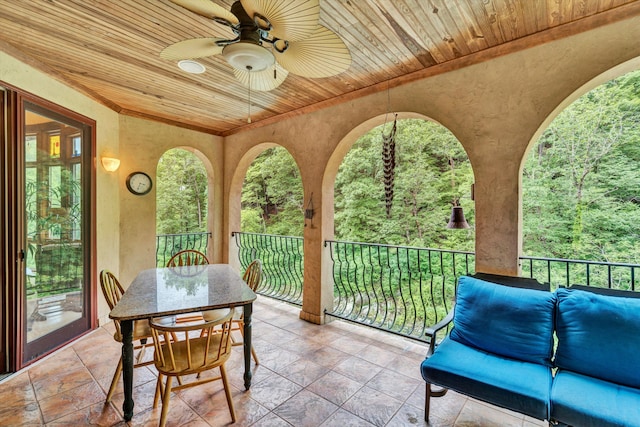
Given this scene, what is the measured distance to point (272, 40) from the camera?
164 centimetres

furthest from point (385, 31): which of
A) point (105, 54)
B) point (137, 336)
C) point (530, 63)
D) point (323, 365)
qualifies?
point (137, 336)

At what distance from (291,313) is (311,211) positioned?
1.43 metres

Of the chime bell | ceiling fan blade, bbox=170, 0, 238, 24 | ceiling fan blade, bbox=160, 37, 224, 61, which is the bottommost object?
the chime bell

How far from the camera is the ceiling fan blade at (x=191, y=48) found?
5.19 ft

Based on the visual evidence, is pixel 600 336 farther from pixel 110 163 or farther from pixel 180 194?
pixel 180 194

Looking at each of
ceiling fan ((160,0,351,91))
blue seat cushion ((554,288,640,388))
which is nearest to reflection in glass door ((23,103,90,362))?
ceiling fan ((160,0,351,91))

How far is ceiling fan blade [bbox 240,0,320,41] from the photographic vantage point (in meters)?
1.25

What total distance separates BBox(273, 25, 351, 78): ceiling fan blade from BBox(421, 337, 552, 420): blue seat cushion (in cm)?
192

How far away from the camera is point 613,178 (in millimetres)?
5445

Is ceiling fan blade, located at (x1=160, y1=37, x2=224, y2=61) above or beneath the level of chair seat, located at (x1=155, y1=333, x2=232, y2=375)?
above

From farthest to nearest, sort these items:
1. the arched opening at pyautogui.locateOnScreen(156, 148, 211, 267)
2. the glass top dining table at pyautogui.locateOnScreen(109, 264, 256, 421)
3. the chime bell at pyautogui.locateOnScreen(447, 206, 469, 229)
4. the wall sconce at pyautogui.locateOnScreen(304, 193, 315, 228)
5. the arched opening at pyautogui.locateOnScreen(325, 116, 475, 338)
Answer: the arched opening at pyautogui.locateOnScreen(156, 148, 211, 267)
the arched opening at pyautogui.locateOnScreen(325, 116, 475, 338)
the wall sconce at pyautogui.locateOnScreen(304, 193, 315, 228)
the chime bell at pyautogui.locateOnScreen(447, 206, 469, 229)
the glass top dining table at pyautogui.locateOnScreen(109, 264, 256, 421)

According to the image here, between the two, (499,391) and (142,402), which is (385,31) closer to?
(499,391)

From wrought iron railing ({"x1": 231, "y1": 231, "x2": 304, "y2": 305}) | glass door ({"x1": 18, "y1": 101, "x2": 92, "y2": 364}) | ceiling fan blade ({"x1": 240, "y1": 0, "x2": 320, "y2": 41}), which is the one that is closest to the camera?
ceiling fan blade ({"x1": 240, "y1": 0, "x2": 320, "y2": 41})

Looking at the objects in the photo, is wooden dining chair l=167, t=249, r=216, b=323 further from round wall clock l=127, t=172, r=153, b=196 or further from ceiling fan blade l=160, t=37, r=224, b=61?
ceiling fan blade l=160, t=37, r=224, b=61
